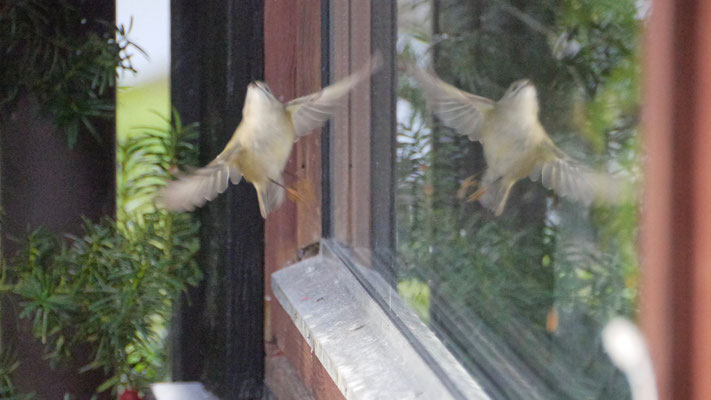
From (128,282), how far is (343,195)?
0.77 m

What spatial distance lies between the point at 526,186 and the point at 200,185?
612 mm

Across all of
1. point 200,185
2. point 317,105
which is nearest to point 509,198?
point 317,105

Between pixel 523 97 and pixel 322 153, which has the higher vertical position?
pixel 523 97

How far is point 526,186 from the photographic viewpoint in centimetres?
60

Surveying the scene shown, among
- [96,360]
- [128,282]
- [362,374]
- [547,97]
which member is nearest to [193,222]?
[128,282]

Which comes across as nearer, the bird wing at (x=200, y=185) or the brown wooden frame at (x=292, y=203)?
the bird wing at (x=200, y=185)

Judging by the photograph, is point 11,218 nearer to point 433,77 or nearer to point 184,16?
point 184,16

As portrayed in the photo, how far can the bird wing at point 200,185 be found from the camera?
1094 mm

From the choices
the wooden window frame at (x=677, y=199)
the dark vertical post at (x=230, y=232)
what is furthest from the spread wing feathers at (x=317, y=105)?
the wooden window frame at (x=677, y=199)

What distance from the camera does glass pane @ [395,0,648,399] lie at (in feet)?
1.53

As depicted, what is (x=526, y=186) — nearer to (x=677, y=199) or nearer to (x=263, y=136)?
(x=677, y=199)

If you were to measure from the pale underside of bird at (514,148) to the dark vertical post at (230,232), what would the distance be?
80cm

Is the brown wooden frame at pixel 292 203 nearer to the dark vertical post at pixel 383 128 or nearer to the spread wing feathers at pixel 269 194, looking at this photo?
the spread wing feathers at pixel 269 194

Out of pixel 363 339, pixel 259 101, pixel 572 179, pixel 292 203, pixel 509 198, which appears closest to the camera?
pixel 572 179
